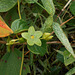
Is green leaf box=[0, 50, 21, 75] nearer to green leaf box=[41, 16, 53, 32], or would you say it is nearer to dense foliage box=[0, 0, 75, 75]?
dense foliage box=[0, 0, 75, 75]

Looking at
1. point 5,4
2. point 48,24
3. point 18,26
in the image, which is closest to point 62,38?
point 48,24

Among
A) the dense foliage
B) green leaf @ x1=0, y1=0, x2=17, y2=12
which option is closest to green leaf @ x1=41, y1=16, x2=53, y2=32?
the dense foliage

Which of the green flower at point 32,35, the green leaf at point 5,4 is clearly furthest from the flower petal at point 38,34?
the green leaf at point 5,4

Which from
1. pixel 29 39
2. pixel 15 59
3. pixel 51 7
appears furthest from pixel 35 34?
pixel 15 59

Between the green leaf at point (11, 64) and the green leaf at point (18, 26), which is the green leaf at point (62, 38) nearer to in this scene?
the green leaf at point (18, 26)

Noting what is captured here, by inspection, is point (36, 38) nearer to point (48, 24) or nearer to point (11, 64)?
point (48, 24)

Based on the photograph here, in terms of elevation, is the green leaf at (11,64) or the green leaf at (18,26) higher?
the green leaf at (18,26)

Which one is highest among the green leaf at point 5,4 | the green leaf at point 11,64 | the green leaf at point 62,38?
the green leaf at point 5,4

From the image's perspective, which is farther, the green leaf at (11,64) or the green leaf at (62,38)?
the green leaf at (11,64)

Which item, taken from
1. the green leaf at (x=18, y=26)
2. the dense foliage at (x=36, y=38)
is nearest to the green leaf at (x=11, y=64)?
the dense foliage at (x=36, y=38)
